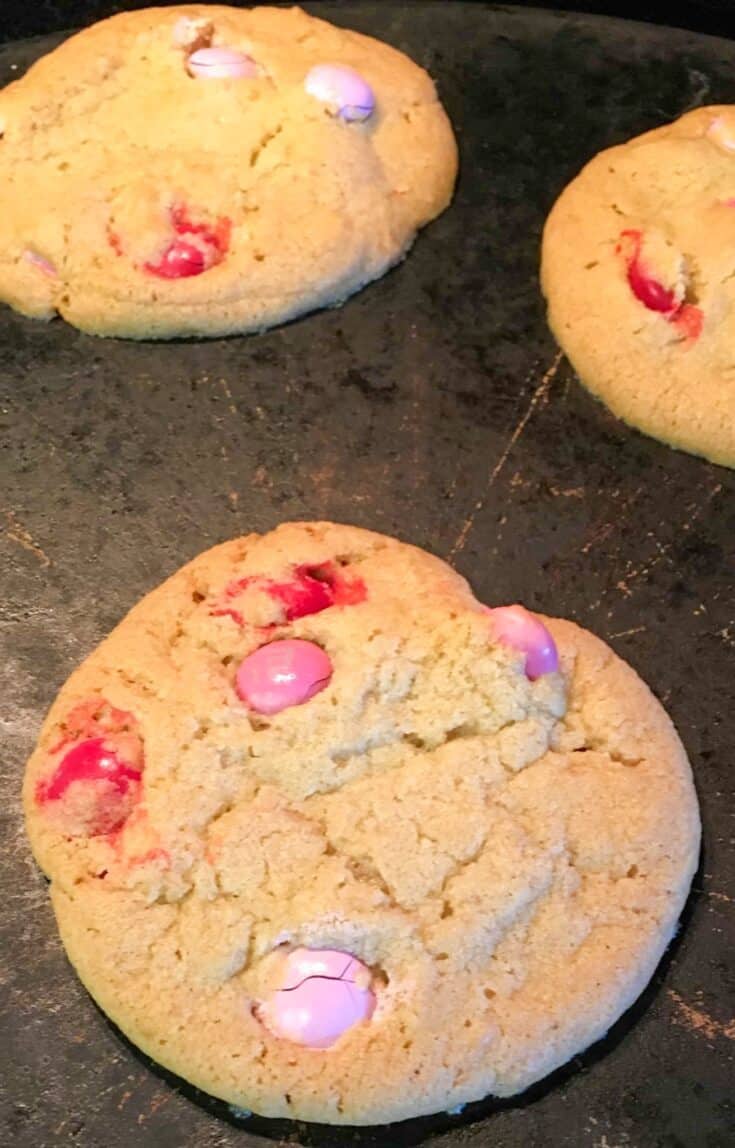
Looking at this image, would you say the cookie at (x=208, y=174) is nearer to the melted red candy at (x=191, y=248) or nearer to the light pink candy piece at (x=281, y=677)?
the melted red candy at (x=191, y=248)

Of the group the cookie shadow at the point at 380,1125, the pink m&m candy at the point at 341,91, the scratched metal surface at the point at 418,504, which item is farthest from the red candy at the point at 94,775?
the pink m&m candy at the point at 341,91

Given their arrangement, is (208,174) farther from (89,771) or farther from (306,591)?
(89,771)

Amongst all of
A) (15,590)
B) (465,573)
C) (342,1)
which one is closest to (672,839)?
(465,573)

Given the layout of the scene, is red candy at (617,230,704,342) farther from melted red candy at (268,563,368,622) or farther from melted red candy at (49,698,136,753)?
melted red candy at (49,698,136,753)

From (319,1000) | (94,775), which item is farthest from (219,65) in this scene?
(319,1000)

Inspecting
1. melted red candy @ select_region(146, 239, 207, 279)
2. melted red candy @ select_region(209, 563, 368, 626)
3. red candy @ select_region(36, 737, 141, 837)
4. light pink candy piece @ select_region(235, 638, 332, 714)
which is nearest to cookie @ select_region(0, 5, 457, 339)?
melted red candy @ select_region(146, 239, 207, 279)
